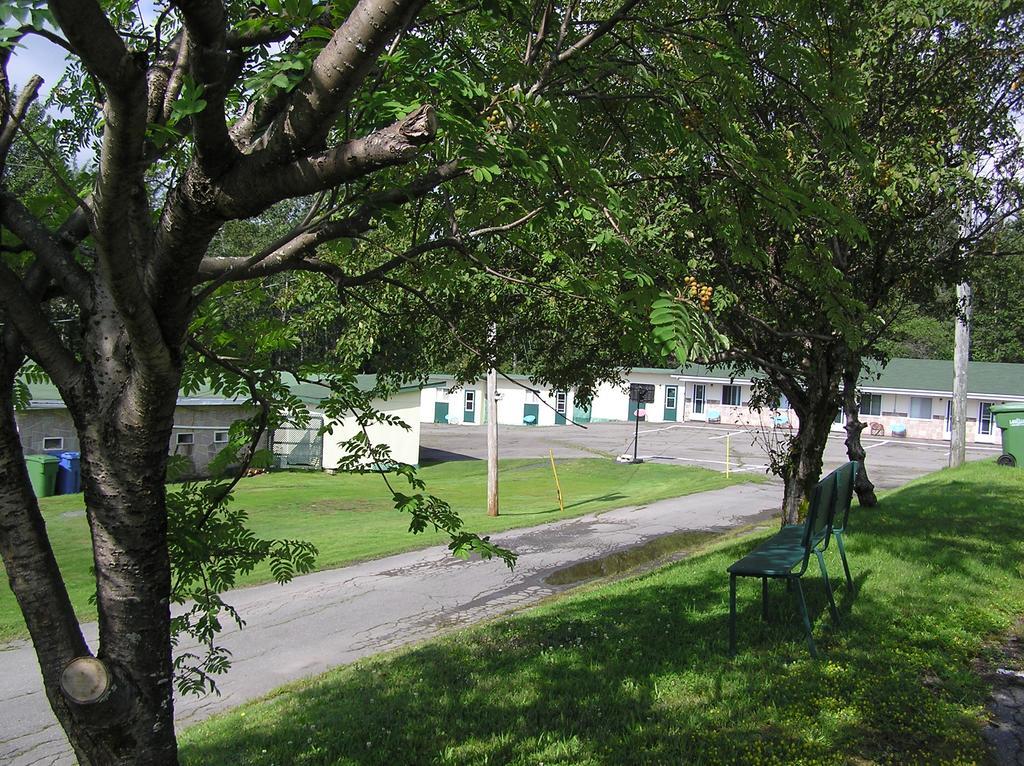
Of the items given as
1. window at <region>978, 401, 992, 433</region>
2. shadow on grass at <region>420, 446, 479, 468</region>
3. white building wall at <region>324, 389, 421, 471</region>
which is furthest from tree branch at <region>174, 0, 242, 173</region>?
Result: window at <region>978, 401, 992, 433</region>

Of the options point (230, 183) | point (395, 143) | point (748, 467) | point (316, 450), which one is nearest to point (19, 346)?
point (230, 183)

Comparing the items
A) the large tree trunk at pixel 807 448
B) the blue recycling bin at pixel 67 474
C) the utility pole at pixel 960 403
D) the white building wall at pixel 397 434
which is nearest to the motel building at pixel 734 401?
the white building wall at pixel 397 434

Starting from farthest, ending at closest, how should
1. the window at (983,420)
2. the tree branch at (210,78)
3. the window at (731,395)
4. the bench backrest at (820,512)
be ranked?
the window at (731,395) < the window at (983,420) < the bench backrest at (820,512) < the tree branch at (210,78)

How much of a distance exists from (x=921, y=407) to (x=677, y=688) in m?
45.6

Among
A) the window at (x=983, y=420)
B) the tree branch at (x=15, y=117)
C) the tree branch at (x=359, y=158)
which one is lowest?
the window at (x=983, y=420)

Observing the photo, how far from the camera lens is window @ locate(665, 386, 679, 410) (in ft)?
172

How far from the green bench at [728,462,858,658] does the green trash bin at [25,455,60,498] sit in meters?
19.1

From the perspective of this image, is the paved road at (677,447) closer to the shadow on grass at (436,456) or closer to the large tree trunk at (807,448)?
the shadow on grass at (436,456)

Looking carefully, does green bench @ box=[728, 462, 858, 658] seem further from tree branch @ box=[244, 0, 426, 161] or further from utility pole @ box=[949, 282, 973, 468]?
utility pole @ box=[949, 282, 973, 468]

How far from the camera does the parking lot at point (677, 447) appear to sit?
30.1 metres

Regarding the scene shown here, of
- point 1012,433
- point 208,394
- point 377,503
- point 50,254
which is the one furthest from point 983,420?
point 50,254

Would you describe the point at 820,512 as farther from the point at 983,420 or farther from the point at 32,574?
the point at 983,420

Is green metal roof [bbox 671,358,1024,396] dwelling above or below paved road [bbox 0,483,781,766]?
above

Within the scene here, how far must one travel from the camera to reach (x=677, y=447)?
36.1 metres
